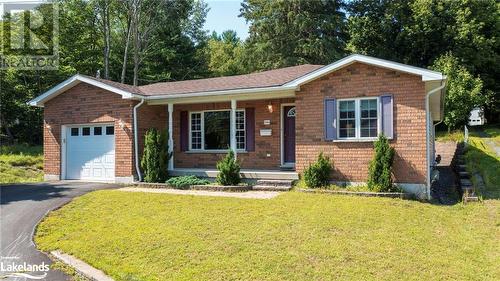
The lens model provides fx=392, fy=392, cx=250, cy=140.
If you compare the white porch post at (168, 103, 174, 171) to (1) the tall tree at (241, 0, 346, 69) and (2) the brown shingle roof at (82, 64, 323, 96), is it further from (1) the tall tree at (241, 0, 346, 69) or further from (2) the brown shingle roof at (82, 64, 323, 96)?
(1) the tall tree at (241, 0, 346, 69)

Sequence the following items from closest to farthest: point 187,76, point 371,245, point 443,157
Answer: point 371,245, point 443,157, point 187,76

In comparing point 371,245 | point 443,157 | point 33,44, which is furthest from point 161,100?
point 33,44

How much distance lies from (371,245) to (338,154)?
5004mm

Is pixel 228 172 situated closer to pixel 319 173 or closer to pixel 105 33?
pixel 319 173

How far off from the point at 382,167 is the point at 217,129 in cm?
646

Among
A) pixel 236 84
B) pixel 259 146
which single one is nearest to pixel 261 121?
pixel 259 146

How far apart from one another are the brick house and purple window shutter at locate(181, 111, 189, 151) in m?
0.04

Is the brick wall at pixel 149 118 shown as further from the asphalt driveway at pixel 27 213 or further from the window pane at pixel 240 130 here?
the window pane at pixel 240 130

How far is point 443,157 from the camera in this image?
19.4 metres

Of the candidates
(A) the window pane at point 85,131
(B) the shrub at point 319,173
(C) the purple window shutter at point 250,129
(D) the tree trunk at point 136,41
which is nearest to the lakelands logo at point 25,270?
(B) the shrub at point 319,173

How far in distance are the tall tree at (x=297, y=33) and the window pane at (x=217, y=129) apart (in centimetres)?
1615

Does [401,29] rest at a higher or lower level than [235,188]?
higher

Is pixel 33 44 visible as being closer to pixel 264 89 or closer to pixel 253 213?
pixel 264 89

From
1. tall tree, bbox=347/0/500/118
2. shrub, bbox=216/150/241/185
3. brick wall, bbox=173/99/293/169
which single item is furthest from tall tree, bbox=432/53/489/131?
shrub, bbox=216/150/241/185
